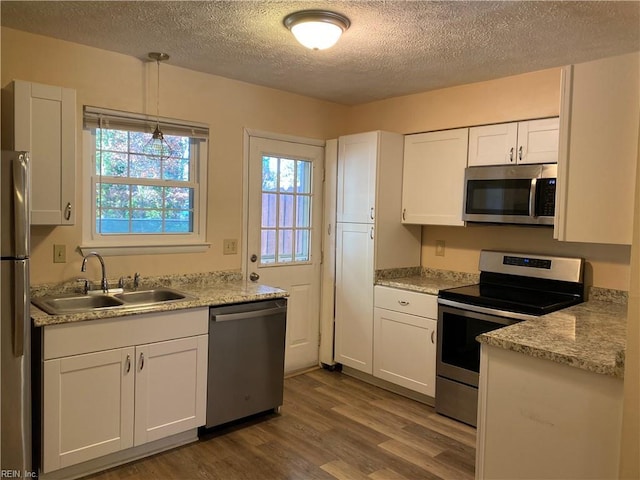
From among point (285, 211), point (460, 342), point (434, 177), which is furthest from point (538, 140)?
point (285, 211)

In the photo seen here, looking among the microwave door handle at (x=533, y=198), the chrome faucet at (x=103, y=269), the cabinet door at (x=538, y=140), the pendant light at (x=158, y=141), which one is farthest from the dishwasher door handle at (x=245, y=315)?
the cabinet door at (x=538, y=140)

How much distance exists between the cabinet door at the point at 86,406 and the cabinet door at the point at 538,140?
269cm

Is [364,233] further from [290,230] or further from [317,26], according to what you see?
[317,26]

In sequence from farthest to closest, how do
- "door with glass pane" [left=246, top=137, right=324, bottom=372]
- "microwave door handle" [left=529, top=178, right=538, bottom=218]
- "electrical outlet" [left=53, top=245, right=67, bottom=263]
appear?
"door with glass pane" [left=246, top=137, right=324, bottom=372] < "microwave door handle" [left=529, top=178, right=538, bottom=218] < "electrical outlet" [left=53, top=245, right=67, bottom=263]

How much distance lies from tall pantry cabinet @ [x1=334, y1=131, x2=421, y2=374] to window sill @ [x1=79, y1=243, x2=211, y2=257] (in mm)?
1175

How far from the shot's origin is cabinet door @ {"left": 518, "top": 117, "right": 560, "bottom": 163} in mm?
3104

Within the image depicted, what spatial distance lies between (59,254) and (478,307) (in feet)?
8.41

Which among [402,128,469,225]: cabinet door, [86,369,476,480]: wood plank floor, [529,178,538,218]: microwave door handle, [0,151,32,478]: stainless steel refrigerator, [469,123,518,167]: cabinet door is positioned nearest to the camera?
[0,151,32,478]: stainless steel refrigerator

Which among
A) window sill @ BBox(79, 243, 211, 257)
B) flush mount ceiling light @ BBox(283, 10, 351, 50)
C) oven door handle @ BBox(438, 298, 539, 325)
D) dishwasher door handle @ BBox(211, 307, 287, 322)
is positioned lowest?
dishwasher door handle @ BBox(211, 307, 287, 322)

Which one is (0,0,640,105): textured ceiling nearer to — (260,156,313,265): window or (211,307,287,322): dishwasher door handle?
(260,156,313,265): window

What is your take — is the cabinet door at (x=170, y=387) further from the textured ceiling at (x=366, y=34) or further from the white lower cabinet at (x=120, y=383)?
the textured ceiling at (x=366, y=34)

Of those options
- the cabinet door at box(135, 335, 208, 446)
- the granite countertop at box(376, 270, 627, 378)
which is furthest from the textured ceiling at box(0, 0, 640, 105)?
the cabinet door at box(135, 335, 208, 446)

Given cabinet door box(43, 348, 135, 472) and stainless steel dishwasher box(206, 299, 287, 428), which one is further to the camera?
stainless steel dishwasher box(206, 299, 287, 428)

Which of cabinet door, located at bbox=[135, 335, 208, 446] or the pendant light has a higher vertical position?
the pendant light
